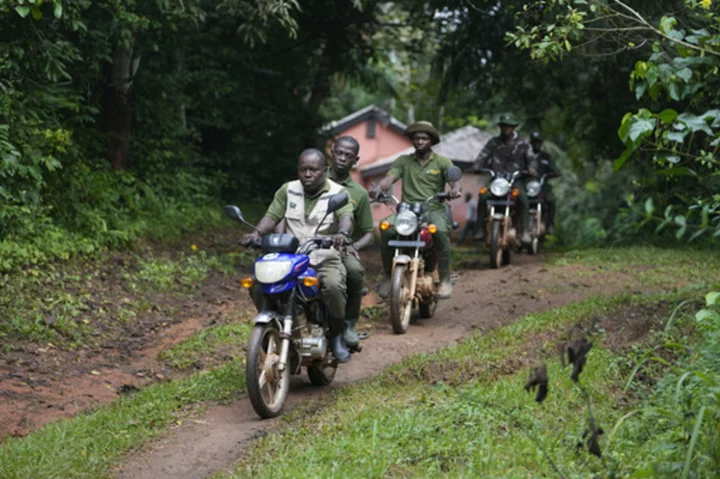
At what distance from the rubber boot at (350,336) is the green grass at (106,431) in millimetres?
929

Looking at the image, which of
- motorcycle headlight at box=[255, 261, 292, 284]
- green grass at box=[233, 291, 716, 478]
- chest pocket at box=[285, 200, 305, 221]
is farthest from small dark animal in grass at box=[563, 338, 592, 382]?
chest pocket at box=[285, 200, 305, 221]

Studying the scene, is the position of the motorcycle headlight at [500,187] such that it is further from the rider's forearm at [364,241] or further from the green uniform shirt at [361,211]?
the rider's forearm at [364,241]

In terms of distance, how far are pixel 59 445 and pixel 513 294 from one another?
6603 millimetres

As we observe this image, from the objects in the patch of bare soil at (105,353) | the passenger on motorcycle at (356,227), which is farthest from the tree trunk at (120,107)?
the passenger on motorcycle at (356,227)

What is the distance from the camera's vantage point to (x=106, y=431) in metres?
6.16

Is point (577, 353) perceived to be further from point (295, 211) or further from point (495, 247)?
point (495, 247)

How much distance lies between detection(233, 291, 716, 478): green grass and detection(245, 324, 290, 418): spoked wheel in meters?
0.22

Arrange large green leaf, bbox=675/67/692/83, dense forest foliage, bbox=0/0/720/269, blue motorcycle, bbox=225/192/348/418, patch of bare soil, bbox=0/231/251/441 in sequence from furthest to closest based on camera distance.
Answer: patch of bare soil, bbox=0/231/251/441
dense forest foliage, bbox=0/0/720/269
blue motorcycle, bbox=225/192/348/418
large green leaf, bbox=675/67/692/83

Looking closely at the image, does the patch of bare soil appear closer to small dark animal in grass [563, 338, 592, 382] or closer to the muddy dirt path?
the muddy dirt path

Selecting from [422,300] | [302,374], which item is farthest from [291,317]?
[422,300]

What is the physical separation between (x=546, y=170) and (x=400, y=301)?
Answer: 7.90 m

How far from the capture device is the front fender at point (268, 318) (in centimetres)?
628

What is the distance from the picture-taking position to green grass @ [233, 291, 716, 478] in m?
4.77


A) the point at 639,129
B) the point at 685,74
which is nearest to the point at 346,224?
the point at 685,74
